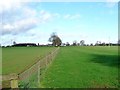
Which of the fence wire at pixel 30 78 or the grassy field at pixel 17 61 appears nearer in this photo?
the fence wire at pixel 30 78

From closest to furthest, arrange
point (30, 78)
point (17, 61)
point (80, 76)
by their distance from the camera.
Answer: point (30, 78), point (80, 76), point (17, 61)

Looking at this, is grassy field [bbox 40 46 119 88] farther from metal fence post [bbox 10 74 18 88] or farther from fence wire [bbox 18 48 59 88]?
metal fence post [bbox 10 74 18 88]

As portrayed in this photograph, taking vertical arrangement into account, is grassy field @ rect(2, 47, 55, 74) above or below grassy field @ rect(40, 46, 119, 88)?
below

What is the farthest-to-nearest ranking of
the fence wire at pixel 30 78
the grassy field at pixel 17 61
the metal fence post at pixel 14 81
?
the grassy field at pixel 17 61, the fence wire at pixel 30 78, the metal fence post at pixel 14 81

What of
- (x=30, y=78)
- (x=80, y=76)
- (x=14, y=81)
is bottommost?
(x=80, y=76)

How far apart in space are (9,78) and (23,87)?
165cm

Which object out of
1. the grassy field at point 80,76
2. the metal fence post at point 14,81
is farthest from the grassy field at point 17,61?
the metal fence post at point 14,81

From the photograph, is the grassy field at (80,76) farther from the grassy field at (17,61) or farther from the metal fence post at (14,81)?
the metal fence post at (14,81)

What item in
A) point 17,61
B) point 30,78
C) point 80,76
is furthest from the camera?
point 17,61

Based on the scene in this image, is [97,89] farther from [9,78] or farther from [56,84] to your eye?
[9,78]

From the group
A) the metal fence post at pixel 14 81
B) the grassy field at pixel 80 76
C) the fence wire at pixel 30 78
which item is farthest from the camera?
the grassy field at pixel 80 76

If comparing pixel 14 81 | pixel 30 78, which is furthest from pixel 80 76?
pixel 14 81

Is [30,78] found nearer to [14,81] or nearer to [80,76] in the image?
[80,76]

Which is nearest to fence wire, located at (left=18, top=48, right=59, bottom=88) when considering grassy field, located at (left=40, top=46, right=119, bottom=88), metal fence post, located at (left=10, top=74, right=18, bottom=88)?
grassy field, located at (left=40, top=46, right=119, bottom=88)
